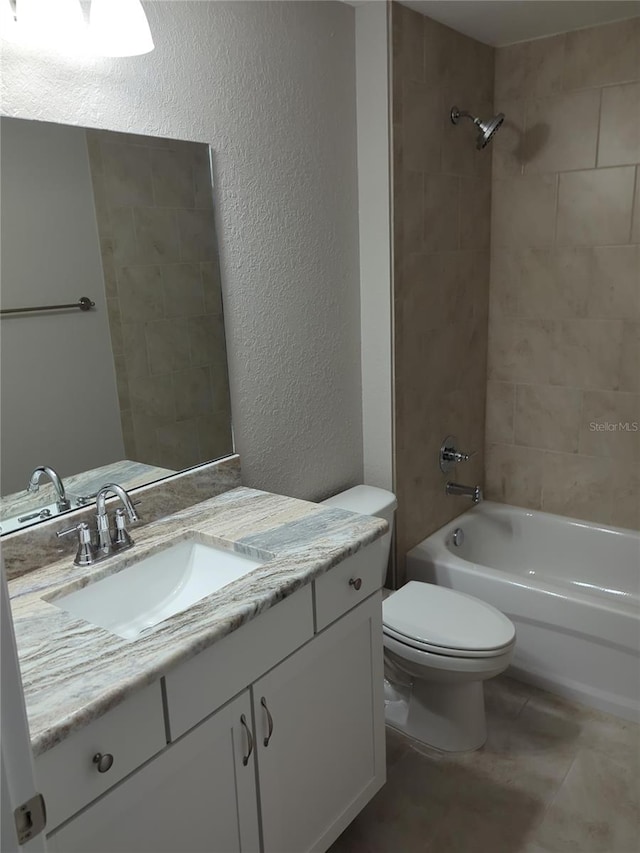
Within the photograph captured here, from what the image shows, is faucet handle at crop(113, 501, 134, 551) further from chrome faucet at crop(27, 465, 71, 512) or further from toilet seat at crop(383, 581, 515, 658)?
toilet seat at crop(383, 581, 515, 658)

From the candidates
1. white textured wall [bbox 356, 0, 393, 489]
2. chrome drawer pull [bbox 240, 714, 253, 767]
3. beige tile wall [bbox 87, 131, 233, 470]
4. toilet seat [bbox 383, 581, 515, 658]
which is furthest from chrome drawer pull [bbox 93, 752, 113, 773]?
white textured wall [bbox 356, 0, 393, 489]

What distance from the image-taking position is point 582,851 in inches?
72.4

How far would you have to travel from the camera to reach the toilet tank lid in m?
2.35

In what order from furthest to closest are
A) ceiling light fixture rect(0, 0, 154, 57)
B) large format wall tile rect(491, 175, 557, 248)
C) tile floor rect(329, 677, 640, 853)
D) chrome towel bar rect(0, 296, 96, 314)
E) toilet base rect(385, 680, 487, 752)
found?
A: large format wall tile rect(491, 175, 557, 248)
toilet base rect(385, 680, 487, 752)
tile floor rect(329, 677, 640, 853)
chrome towel bar rect(0, 296, 96, 314)
ceiling light fixture rect(0, 0, 154, 57)

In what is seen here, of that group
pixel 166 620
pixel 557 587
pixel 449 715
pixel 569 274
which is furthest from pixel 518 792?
pixel 569 274

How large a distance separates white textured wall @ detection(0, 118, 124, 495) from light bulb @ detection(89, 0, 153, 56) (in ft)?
0.62

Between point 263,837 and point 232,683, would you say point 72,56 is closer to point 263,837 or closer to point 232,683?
point 232,683

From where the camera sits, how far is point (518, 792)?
2045 mm

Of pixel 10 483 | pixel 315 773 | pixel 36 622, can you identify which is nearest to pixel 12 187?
pixel 10 483

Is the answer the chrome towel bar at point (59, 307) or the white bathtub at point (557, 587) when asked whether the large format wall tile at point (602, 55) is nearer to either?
the white bathtub at point (557, 587)

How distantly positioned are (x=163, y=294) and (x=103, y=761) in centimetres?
114

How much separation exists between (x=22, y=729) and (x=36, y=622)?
71 cm

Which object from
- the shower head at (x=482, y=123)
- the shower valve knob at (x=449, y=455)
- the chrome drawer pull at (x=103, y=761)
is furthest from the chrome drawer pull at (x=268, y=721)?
the shower head at (x=482, y=123)

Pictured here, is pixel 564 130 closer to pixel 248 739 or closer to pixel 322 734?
pixel 322 734
